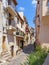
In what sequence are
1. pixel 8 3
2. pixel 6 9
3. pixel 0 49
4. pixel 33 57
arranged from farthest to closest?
pixel 8 3, pixel 6 9, pixel 0 49, pixel 33 57

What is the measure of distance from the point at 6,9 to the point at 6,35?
330 cm

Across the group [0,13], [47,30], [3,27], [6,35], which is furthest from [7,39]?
[47,30]

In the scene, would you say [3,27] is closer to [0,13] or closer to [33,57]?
[0,13]

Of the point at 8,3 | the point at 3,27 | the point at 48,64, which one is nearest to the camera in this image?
the point at 48,64

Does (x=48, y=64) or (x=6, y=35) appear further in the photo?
(x=6, y=35)

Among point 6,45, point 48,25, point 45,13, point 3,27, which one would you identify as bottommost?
point 6,45

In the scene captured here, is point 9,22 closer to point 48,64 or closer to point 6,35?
point 6,35

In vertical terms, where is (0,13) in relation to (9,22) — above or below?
above

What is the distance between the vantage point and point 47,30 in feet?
46.0

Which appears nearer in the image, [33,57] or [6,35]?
[33,57]

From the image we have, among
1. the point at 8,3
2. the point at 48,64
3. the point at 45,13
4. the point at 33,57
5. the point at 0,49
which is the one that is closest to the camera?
the point at 48,64

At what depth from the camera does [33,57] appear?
796 centimetres

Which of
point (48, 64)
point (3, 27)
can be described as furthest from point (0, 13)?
point (48, 64)

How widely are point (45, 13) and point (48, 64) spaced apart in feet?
31.2
